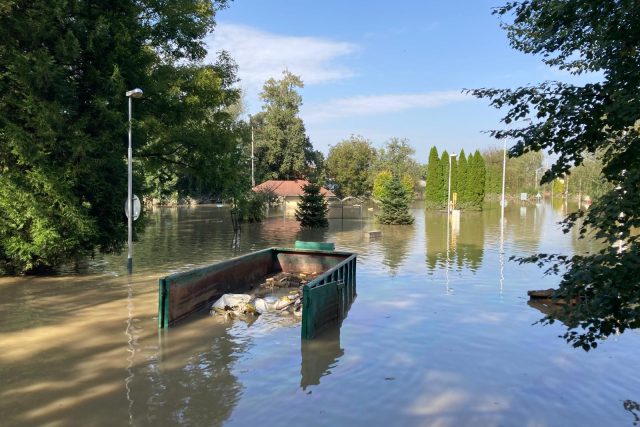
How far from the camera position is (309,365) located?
8.69 metres

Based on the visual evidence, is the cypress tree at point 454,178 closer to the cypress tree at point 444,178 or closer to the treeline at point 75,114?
the cypress tree at point 444,178

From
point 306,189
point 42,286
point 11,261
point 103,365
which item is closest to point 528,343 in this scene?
point 103,365

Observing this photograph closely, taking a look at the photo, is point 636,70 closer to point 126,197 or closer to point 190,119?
point 126,197

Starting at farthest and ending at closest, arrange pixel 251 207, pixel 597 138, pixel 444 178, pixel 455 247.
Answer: pixel 444 178, pixel 251 207, pixel 455 247, pixel 597 138

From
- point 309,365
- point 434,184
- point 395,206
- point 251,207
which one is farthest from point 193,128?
point 434,184

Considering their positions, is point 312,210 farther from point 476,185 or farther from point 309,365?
point 476,185

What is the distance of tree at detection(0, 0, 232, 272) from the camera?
48.2 ft

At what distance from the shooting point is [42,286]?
14883 mm

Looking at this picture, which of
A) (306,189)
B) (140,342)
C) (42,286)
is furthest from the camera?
(306,189)

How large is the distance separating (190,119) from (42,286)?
32.9 ft

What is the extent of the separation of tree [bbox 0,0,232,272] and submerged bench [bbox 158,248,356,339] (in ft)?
16.7

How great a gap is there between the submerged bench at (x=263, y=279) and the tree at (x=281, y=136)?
54014 millimetres

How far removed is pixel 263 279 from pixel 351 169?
6273 cm

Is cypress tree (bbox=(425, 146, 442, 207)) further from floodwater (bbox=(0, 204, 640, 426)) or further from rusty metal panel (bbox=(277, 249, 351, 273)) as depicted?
floodwater (bbox=(0, 204, 640, 426))
